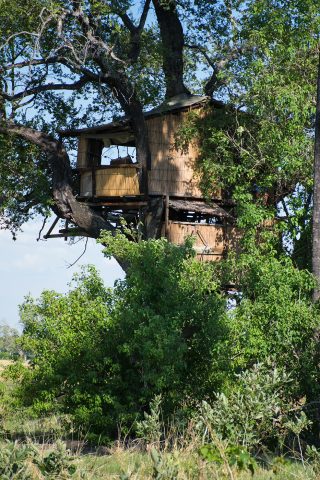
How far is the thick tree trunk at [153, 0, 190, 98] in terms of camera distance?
32.7 meters

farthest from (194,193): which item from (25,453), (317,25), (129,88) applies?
(25,453)

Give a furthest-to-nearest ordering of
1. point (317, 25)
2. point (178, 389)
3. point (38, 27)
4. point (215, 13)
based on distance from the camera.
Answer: point (215, 13)
point (317, 25)
point (38, 27)
point (178, 389)

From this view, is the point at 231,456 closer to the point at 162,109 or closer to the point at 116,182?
the point at 116,182

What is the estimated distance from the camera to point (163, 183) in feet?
99.0

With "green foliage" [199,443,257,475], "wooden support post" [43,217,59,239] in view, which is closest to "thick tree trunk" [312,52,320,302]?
"wooden support post" [43,217,59,239]

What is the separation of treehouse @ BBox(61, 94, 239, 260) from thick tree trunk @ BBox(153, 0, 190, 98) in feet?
5.38

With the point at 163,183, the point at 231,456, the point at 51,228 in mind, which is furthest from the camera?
the point at 51,228

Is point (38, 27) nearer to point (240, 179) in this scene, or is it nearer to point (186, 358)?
point (240, 179)

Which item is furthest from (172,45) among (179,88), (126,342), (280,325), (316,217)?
(126,342)

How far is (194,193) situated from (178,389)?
12.5 m

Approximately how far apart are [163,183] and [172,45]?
6.01 meters

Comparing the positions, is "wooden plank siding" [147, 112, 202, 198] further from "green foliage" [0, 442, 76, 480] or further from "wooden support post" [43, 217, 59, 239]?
"green foliage" [0, 442, 76, 480]

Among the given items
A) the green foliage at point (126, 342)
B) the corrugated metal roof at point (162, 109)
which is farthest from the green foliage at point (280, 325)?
the corrugated metal roof at point (162, 109)

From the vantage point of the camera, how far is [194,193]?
3059 cm
